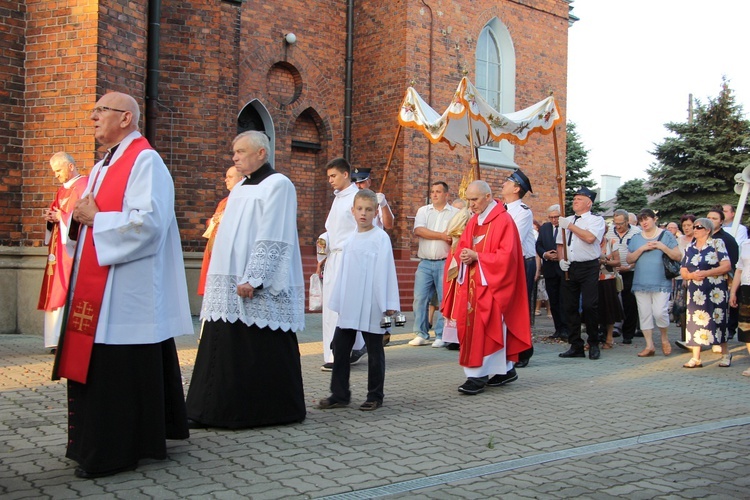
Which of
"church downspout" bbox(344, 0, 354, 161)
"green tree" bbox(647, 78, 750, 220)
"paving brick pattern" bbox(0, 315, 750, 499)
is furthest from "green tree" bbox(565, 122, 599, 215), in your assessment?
"paving brick pattern" bbox(0, 315, 750, 499)

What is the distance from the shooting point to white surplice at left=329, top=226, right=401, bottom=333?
6703mm

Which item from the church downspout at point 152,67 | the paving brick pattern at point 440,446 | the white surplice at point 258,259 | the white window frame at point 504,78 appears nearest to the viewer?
the paving brick pattern at point 440,446

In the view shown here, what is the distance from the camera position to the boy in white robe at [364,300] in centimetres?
661

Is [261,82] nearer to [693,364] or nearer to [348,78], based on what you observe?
[348,78]

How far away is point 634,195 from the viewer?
34.7 m

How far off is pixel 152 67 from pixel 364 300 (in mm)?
8106

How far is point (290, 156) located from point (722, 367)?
10.6 meters

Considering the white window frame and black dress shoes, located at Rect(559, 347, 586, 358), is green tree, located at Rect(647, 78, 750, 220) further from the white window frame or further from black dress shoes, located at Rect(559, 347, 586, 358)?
black dress shoes, located at Rect(559, 347, 586, 358)

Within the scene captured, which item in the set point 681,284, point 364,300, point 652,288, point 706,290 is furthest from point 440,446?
point 681,284

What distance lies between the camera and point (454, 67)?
1866 centimetres

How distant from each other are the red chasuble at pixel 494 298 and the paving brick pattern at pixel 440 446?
47 cm

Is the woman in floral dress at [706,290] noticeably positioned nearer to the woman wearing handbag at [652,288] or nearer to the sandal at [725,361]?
the sandal at [725,361]

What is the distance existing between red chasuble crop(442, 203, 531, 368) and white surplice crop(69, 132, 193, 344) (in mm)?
3458

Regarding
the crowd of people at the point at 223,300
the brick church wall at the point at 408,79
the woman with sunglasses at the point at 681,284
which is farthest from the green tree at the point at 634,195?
the crowd of people at the point at 223,300
